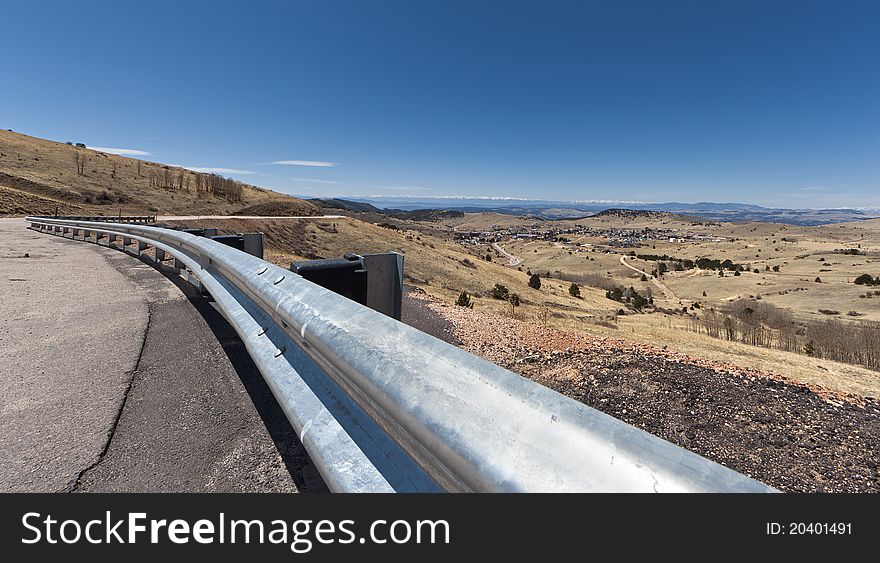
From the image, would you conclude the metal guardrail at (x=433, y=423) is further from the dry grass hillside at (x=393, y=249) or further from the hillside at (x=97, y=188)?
the hillside at (x=97, y=188)

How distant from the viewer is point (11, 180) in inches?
1507

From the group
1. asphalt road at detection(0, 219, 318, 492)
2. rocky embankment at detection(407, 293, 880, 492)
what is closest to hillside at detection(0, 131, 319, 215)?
asphalt road at detection(0, 219, 318, 492)

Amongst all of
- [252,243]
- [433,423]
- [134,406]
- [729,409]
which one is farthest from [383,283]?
[729,409]

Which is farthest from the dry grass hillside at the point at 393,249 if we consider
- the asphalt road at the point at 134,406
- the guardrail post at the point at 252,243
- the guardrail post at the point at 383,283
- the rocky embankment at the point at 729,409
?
the guardrail post at the point at 383,283

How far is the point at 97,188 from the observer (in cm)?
4550

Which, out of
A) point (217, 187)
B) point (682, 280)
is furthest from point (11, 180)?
point (682, 280)

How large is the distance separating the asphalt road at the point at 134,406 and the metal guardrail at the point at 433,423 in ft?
1.26

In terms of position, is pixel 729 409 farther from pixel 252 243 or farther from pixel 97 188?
pixel 97 188

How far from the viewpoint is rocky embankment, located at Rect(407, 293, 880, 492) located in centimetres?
341

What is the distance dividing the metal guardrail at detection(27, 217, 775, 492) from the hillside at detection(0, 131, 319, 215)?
4199cm

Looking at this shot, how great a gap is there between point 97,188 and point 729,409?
196 feet

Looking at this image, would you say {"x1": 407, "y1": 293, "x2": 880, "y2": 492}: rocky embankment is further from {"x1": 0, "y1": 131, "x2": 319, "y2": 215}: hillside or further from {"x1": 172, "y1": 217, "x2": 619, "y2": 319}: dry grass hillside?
{"x1": 0, "y1": 131, "x2": 319, "y2": 215}: hillside
